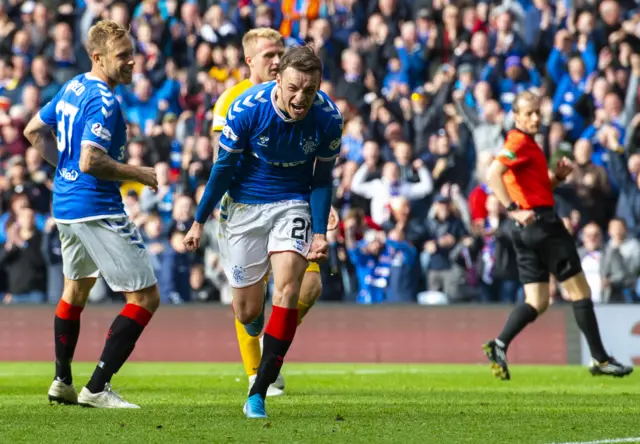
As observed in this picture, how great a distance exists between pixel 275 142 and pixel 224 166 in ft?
1.10

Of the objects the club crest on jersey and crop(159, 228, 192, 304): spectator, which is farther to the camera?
crop(159, 228, 192, 304): spectator

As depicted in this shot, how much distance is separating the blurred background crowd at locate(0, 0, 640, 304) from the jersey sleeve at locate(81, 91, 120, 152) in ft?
26.1

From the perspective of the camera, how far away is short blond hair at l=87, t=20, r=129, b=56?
846 centimetres

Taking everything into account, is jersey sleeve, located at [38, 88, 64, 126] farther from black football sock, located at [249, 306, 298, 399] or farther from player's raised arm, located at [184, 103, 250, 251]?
black football sock, located at [249, 306, 298, 399]

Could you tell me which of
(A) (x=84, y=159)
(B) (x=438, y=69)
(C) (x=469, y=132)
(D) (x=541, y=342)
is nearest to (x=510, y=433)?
(A) (x=84, y=159)

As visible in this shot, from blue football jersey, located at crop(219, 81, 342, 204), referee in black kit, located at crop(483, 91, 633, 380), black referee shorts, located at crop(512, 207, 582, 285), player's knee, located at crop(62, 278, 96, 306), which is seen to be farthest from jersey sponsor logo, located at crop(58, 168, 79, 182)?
black referee shorts, located at crop(512, 207, 582, 285)

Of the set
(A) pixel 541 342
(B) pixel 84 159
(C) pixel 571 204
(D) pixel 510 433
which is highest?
(B) pixel 84 159

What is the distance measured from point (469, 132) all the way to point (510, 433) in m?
11.3

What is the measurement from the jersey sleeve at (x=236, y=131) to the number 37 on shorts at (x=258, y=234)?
0.49 m

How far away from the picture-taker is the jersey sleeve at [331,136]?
25.9 ft

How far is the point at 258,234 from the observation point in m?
8.27

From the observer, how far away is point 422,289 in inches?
648

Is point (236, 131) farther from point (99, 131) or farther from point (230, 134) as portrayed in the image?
point (99, 131)

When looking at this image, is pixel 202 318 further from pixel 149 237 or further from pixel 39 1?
pixel 39 1
